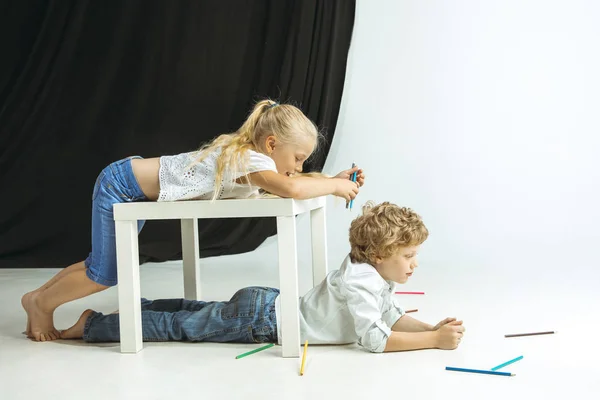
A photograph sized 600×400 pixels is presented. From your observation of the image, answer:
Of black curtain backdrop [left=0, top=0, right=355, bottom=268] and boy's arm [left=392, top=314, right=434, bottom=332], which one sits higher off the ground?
black curtain backdrop [left=0, top=0, right=355, bottom=268]

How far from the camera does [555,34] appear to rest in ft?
11.9

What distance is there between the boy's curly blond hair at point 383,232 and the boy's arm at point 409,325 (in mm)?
194

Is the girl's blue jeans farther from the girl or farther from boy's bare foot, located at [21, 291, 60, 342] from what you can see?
boy's bare foot, located at [21, 291, 60, 342]

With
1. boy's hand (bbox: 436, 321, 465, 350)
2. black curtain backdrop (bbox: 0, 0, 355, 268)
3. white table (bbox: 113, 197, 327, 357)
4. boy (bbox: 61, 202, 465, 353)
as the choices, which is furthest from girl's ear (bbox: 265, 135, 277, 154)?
black curtain backdrop (bbox: 0, 0, 355, 268)

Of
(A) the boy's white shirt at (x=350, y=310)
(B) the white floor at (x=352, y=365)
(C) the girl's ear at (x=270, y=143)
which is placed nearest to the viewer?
(B) the white floor at (x=352, y=365)

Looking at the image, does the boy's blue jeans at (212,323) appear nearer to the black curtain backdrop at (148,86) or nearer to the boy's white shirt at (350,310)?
the boy's white shirt at (350,310)

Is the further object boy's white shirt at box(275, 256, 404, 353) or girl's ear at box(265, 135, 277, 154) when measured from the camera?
girl's ear at box(265, 135, 277, 154)

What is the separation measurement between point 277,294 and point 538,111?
213 centimetres

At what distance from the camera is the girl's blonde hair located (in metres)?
1.94

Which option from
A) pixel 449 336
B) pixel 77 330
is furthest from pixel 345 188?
pixel 77 330

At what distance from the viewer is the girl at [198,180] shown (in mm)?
1943

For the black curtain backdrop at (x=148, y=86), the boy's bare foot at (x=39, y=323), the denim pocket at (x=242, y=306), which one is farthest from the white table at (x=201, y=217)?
the black curtain backdrop at (x=148, y=86)

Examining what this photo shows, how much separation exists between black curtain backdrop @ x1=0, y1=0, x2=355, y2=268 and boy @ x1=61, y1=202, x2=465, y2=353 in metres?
1.72

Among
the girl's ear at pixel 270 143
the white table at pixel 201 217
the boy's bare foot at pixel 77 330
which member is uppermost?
the girl's ear at pixel 270 143
